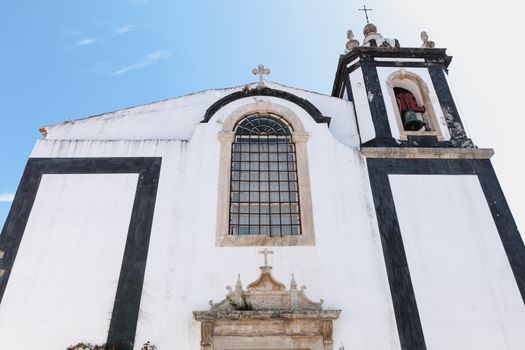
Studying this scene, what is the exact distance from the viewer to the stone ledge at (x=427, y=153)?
9133 mm

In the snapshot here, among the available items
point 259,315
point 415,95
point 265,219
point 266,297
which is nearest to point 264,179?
point 265,219

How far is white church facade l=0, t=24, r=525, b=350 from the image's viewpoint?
712 centimetres

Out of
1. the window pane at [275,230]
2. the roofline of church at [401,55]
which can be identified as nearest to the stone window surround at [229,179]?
the window pane at [275,230]

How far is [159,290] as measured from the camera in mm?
7445

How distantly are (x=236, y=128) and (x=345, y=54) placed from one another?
3.70 m

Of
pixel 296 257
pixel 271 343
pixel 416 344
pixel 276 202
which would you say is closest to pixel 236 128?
pixel 276 202

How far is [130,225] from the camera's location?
8141mm

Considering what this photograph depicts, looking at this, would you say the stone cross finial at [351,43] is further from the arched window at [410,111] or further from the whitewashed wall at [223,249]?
the whitewashed wall at [223,249]

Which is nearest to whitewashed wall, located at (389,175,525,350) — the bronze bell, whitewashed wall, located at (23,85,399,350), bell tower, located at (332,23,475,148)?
whitewashed wall, located at (23,85,399,350)

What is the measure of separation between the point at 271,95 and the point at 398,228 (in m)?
4.00

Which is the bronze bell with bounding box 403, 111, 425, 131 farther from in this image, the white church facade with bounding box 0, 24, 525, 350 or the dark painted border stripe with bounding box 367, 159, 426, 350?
the dark painted border stripe with bounding box 367, 159, 426, 350

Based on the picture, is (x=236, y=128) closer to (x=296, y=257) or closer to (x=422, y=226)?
(x=296, y=257)

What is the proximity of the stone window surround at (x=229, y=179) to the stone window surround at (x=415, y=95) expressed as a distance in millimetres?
2238

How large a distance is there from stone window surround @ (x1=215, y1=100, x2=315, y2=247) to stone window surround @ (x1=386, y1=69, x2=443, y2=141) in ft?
7.34
